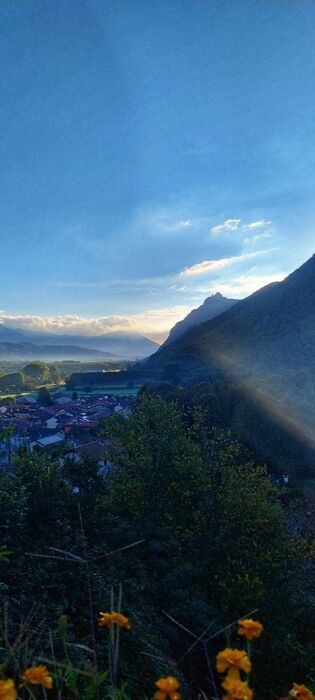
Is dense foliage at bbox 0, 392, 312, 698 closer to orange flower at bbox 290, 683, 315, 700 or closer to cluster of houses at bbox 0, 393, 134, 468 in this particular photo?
orange flower at bbox 290, 683, 315, 700

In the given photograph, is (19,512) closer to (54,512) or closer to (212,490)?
(54,512)

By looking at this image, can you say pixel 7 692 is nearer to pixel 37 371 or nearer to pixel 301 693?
pixel 301 693

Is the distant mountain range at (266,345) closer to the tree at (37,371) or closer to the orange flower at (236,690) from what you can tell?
the orange flower at (236,690)

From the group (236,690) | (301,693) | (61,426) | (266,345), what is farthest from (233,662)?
(266,345)

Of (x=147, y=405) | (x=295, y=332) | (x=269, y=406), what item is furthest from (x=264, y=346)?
(x=147, y=405)

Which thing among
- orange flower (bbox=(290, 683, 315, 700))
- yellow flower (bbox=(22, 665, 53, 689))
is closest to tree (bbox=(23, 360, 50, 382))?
yellow flower (bbox=(22, 665, 53, 689))

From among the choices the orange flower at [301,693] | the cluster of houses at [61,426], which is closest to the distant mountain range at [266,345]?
the cluster of houses at [61,426]
